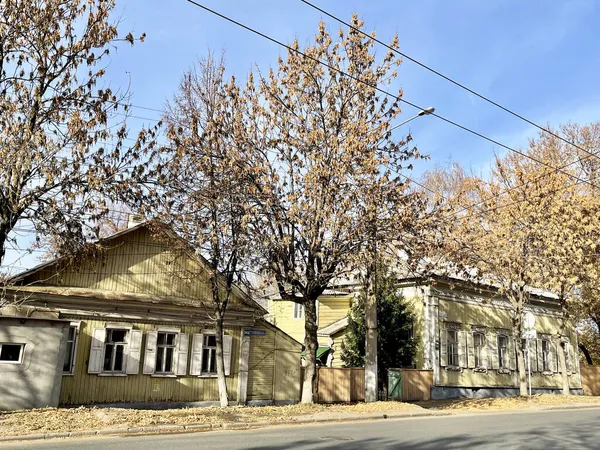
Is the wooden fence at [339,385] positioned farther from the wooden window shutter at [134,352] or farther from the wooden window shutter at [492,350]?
the wooden window shutter at [492,350]

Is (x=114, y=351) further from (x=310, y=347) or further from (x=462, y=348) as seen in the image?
(x=462, y=348)

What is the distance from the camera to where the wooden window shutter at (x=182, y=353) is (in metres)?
19.3

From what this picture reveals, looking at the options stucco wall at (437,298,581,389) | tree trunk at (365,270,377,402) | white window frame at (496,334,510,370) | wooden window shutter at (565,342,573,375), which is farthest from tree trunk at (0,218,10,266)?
wooden window shutter at (565,342,573,375)

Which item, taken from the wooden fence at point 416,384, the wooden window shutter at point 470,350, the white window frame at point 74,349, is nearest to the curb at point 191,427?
the white window frame at point 74,349

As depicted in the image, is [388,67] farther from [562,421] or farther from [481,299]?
[481,299]

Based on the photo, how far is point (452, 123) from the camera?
14383 millimetres

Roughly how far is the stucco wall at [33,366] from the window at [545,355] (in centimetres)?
2798

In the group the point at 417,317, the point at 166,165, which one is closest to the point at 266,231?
the point at 166,165

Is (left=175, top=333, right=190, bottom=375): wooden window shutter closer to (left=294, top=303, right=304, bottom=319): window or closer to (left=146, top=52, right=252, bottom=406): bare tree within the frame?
(left=146, top=52, right=252, bottom=406): bare tree

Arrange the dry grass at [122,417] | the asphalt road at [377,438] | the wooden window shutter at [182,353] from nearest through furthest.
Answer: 1. the asphalt road at [377,438]
2. the dry grass at [122,417]
3. the wooden window shutter at [182,353]

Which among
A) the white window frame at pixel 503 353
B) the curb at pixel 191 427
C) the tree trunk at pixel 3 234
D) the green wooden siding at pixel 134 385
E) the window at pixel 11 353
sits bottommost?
the curb at pixel 191 427

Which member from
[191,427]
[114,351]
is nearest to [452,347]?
[114,351]

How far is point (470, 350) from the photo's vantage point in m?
28.1

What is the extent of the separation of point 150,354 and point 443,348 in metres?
14.7
